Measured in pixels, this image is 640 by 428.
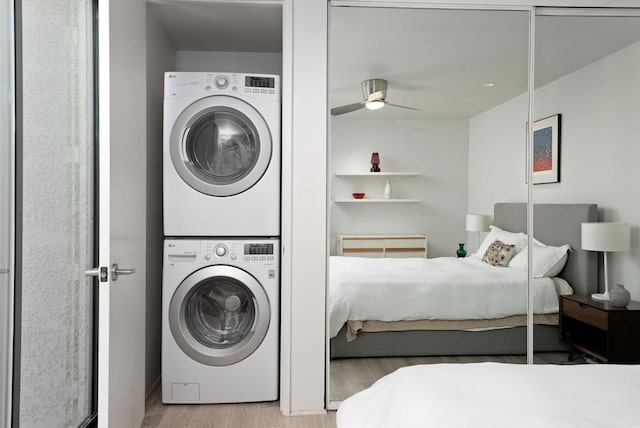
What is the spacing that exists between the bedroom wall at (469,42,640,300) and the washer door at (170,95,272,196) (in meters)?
1.23

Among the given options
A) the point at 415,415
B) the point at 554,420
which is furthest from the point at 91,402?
the point at 554,420

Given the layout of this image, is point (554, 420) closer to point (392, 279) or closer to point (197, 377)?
point (392, 279)

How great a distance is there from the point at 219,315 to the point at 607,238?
221cm

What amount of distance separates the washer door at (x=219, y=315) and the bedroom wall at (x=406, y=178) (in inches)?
22.2

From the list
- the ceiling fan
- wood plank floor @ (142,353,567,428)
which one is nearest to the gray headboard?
wood plank floor @ (142,353,567,428)

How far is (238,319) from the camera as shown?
2.77m

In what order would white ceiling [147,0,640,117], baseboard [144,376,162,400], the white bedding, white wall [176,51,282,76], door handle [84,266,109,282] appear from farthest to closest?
white wall [176,51,282,76] < baseboard [144,376,162,400] < white ceiling [147,0,640,117] < door handle [84,266,109,282] < the white bedding

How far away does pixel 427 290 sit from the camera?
2637 mm

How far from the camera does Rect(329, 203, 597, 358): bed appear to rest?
2623 mm

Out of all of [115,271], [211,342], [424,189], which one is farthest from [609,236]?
[115,271]

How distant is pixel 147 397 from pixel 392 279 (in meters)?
1.63

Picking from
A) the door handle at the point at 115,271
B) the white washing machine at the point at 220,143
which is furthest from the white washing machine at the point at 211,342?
the door handle at the point at 115,271

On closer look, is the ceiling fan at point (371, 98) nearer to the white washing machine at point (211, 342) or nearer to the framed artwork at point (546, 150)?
the framed artwork at point (546, 150)

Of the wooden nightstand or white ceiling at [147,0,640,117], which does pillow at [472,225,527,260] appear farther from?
white ceiling at [147,0,640,117]
